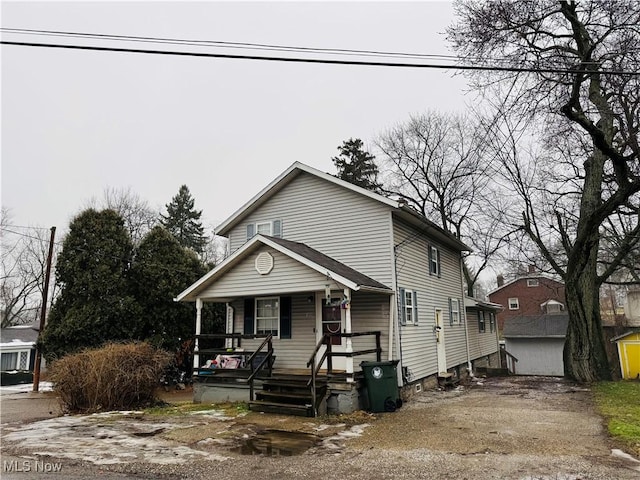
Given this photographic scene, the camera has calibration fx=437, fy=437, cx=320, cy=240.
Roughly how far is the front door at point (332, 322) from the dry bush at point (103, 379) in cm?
466

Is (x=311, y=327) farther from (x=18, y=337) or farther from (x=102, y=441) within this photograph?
(x=18, y=337)

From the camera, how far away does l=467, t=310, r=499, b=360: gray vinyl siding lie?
67.4 feet

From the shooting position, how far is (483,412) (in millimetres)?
9680

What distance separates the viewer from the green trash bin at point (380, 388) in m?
10.2

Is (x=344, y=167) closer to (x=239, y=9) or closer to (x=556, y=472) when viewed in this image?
(x=239, y=9)

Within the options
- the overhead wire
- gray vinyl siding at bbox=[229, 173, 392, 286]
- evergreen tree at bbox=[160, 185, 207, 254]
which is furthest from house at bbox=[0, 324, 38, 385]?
the overhead wire

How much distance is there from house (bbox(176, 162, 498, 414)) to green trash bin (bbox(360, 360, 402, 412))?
1.07 feet

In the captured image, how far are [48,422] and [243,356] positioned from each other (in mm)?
4887

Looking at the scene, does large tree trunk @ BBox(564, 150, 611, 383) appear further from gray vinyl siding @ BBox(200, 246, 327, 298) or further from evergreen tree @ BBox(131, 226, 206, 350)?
evergreen tree @ BBox(131, 226, 206, 350)

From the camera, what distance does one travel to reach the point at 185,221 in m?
44.4

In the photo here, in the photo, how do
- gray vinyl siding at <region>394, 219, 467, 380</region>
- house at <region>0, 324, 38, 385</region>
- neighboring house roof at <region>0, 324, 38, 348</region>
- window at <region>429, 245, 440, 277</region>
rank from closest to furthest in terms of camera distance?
gray vinyl siding at <region>394, 219, 467, 380</region>, window at <region>429, 245, 440, 277</region>, house at <region>0, 324, 38, 385</region>, neighboring house roof at <region>0, 324, 38, 348</region>

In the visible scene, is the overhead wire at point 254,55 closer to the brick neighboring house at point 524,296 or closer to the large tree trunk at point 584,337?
the large tree trunk at point 584,337

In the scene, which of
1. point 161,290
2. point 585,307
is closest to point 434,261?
point 585,307

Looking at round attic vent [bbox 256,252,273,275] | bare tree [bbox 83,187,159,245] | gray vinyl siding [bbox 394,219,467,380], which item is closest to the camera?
round attic vent [bbox 256,252,273,275]
